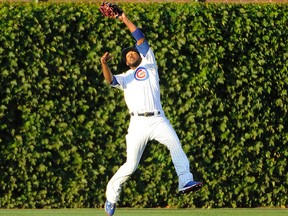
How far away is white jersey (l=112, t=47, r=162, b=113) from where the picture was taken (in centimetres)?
1227

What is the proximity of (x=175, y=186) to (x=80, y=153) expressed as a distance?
1.52 m

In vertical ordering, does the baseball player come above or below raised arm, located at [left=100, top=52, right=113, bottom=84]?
below

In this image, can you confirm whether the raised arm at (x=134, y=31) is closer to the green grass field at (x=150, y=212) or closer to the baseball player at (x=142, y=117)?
the baseball player at (x=142, y=117)

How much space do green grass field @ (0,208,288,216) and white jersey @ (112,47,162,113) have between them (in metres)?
2.12

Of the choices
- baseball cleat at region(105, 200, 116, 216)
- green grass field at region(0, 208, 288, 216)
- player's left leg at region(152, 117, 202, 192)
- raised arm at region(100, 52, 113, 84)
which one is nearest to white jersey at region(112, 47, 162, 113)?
raised arm at region(100, 52, 113, 84)

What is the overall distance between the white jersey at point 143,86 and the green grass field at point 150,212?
2122 millimetres

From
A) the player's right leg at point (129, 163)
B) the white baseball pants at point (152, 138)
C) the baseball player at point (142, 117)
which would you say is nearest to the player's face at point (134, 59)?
the baseball player at point (142, 117)

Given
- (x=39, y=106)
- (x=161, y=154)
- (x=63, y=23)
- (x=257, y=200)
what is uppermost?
(x=63, y=23)

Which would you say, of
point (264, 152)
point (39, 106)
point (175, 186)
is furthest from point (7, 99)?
point (264, 152)

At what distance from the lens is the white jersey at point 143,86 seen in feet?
40.2

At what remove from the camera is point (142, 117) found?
12.3 meters

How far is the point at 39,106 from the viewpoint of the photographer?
14734 millimetres

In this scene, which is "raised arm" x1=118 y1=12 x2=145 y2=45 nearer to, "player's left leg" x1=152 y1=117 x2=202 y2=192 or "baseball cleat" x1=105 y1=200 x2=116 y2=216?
"player's left leg" x1=152 y1=117 x2=202 y2=192

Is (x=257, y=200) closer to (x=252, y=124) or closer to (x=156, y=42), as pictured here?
(x=252, y=124)
